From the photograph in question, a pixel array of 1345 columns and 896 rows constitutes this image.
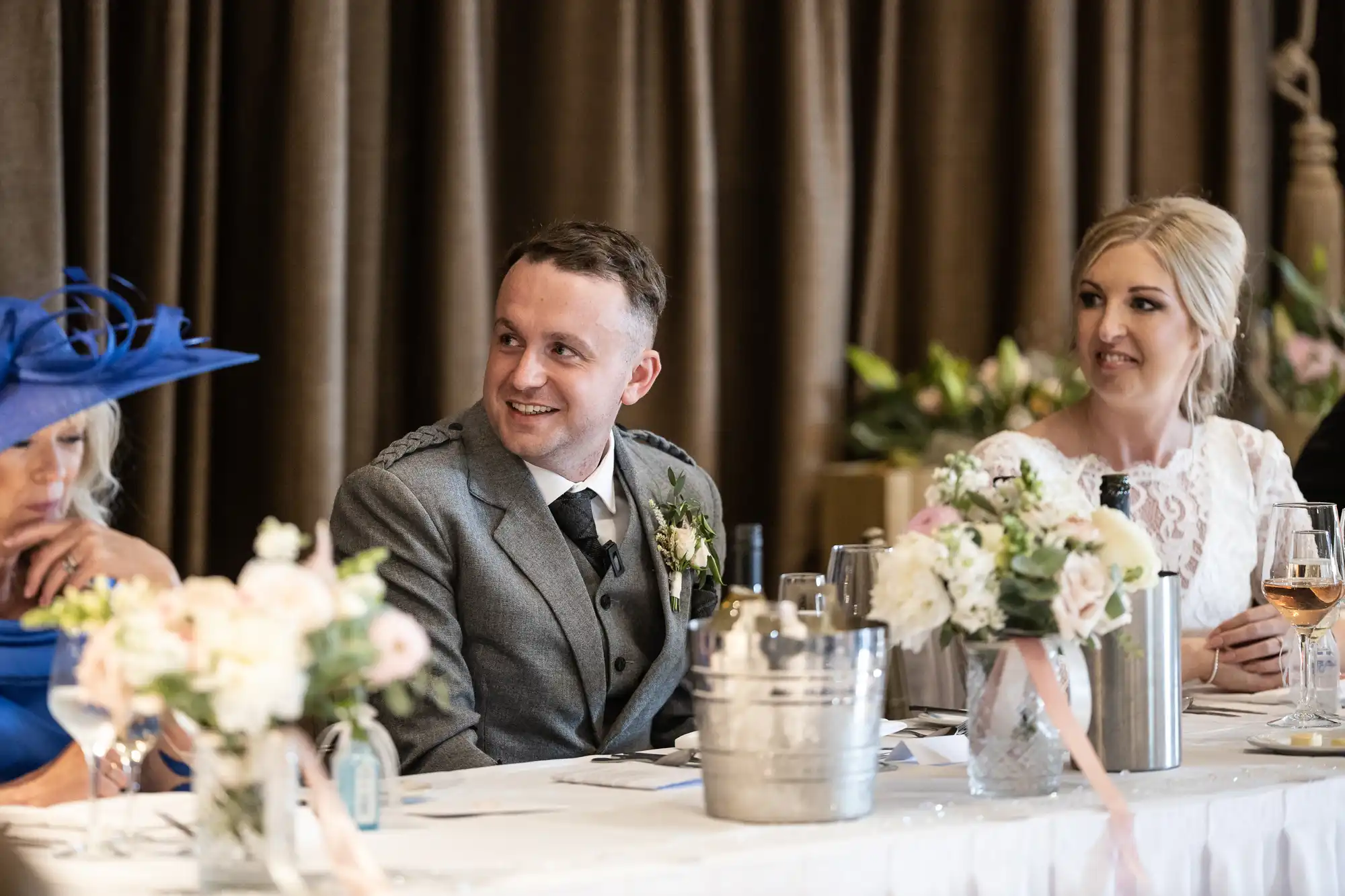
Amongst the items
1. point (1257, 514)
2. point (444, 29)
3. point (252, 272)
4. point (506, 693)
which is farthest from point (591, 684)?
point (444, 29)

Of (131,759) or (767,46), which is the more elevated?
(767,46)

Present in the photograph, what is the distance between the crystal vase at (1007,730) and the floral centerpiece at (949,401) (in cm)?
272

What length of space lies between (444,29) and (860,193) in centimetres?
146

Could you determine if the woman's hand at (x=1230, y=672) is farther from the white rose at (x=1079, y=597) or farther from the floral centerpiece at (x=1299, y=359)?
the floral centerpiece at (x=1299, y=359)

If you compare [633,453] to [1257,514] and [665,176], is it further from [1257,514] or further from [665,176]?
[665,176]

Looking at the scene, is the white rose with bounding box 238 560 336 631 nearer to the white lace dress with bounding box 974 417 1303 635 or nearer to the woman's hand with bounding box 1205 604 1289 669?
the woman's hand with bounding box 1205 604 1289 669

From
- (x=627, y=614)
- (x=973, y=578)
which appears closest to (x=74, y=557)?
(x=627, y=614)

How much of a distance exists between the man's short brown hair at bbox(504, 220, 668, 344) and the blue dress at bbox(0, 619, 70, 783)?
841mm

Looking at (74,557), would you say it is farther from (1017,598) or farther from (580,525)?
(1017,598)

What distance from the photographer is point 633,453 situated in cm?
257

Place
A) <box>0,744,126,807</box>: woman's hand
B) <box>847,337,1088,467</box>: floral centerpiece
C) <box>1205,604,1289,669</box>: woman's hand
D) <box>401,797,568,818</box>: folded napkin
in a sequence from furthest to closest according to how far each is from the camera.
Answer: <box>847,337,1088,467</box>: floral centerpiece, <box>1205,604,1289,669</box>: woman's hand, <box>0,744,126,807</box>: woman's hand, <box>401,797,568,818</box>: folded napkin

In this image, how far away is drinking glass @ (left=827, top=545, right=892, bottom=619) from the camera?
6.89 ft

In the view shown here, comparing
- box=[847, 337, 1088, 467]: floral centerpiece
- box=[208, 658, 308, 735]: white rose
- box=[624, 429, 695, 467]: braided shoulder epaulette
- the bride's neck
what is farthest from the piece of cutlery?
box=[847, 337, 1088, 467]: floral centerpiece

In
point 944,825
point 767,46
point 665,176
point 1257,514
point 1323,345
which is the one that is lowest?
point 944,825
